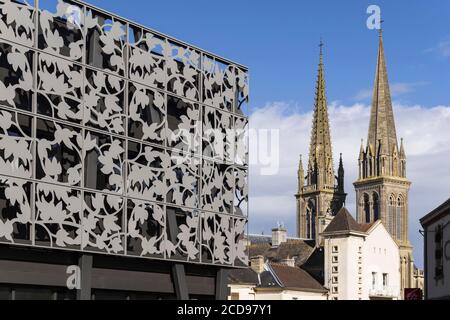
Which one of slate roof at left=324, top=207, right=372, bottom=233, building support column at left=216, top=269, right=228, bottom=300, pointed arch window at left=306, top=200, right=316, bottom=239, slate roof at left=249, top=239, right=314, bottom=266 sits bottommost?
building support column at left=216, top=269, right=228, bottom=300

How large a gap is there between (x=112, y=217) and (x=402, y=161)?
129738mm

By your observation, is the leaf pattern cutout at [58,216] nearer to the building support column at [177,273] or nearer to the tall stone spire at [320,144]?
the building support column at [177,273]

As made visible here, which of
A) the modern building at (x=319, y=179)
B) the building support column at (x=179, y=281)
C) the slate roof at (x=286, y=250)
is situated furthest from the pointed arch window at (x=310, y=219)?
the building support column at (x=179, y=281)

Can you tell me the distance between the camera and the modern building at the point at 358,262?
89.4 metres

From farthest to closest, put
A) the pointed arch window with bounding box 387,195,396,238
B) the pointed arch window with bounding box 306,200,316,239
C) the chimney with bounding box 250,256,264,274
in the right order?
the pointed arch window with bounding box 306,200,316,239
the pointed arch window with bounding box 387,195,396,238
the chimney with bounding box 250,256,264,274

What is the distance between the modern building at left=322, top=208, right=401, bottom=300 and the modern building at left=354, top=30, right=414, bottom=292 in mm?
55983

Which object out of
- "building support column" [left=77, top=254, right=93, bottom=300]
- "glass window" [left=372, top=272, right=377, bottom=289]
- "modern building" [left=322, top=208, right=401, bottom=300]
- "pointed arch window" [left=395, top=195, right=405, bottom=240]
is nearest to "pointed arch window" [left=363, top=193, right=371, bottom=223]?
"pointed arch window" [left=395, top=195, right=405, bottom=240]

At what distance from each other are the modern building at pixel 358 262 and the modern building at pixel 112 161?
151ft

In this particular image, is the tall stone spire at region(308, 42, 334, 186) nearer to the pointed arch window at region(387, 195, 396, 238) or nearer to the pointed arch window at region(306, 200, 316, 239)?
the pointed arch window at region(306, 200, 316, 239)

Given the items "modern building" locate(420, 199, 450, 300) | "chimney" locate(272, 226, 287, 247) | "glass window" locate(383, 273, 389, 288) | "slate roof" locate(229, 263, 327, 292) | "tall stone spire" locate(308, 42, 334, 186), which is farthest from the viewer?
"tall stone spire" locate(308, 42, 334, 186)

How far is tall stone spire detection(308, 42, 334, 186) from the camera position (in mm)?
161875

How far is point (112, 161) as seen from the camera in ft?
122
